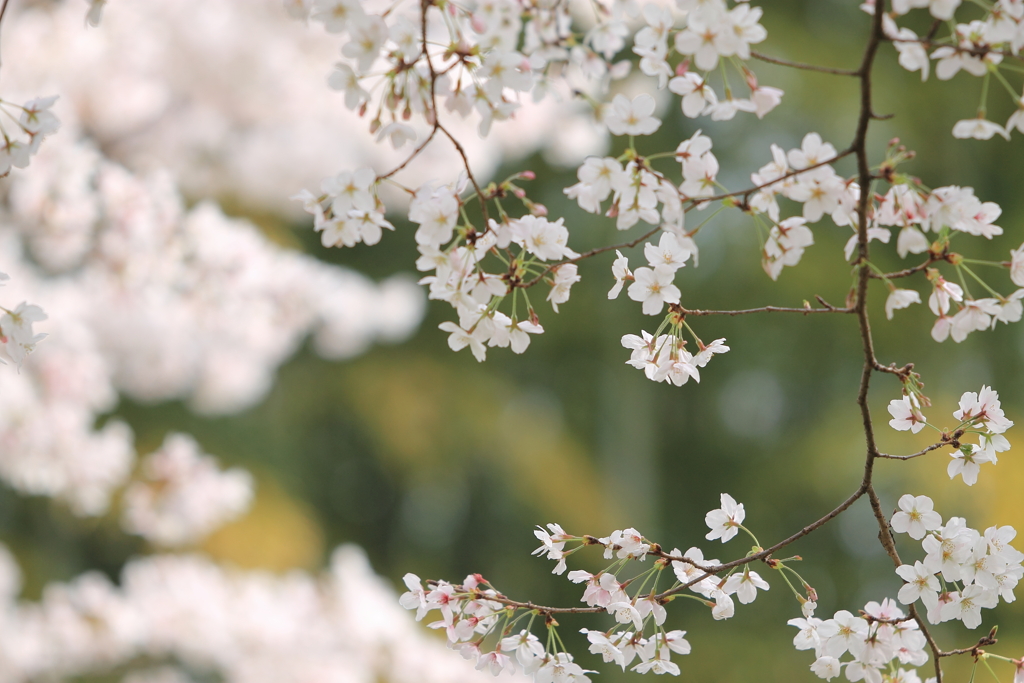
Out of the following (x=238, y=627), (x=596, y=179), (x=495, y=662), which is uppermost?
(x=238, y=627)

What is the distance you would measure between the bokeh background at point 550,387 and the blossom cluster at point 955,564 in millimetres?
1588

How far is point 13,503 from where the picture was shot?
3527mm

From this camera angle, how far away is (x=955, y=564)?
1.81 feet

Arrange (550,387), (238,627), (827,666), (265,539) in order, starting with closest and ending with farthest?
1. (827,666)
2. (238,627)
3. (265,539)
4. (550,387)

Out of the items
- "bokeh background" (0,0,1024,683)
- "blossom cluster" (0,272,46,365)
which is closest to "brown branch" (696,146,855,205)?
"blossom cluster" (0,272,46,365)

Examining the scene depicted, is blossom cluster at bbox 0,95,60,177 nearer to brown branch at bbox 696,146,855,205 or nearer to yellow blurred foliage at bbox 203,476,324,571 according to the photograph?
brown branch at bbox 696,146,855,205

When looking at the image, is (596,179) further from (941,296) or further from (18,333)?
(18,333)

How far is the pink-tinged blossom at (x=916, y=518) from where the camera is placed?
0.55m

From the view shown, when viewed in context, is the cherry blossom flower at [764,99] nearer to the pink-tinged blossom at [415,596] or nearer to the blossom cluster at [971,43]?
the blossom cluster at [971,43]

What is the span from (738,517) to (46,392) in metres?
1.80

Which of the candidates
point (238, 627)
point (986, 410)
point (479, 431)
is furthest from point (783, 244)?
point (479, 431)

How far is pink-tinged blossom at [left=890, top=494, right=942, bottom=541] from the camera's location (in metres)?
0.55

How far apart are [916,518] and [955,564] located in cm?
3

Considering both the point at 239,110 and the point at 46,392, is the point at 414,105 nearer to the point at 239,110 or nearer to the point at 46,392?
the point at 46,392
